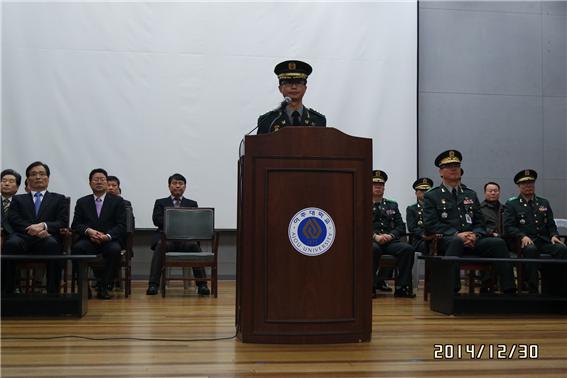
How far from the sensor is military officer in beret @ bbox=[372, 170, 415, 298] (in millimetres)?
5910

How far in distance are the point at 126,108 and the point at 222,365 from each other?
5.24 metres

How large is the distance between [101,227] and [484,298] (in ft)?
10.8

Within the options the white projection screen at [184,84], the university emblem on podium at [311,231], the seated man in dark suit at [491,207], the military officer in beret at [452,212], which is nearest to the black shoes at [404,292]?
the military officer in beret at [452,212]

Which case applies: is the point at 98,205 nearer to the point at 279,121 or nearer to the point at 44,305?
the point at 44,305

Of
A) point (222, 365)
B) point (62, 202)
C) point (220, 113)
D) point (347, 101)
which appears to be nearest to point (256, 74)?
point (220, 113)

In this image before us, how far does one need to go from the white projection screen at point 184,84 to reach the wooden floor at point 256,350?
3209 millimetres

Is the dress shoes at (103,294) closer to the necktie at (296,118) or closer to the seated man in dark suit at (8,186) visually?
the seated man in dark suit at (8,186)

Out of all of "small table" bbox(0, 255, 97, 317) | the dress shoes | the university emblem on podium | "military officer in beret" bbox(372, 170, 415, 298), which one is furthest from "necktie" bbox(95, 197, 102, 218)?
the university emblem on podium

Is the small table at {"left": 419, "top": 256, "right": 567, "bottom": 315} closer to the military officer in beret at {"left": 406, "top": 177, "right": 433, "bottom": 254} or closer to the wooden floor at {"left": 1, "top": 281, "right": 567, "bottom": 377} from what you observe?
the wooden floor at {"left": 1, "top": 281, "right": 567, "bottom": 377}

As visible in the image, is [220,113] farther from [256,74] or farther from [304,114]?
[304,114]

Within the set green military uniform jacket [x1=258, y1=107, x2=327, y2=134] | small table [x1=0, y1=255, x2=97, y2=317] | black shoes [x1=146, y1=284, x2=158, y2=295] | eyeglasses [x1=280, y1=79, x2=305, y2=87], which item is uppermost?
eyeglasses [x1=280, y1=79, x2=305, y2=87]

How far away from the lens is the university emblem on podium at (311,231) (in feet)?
9.46
